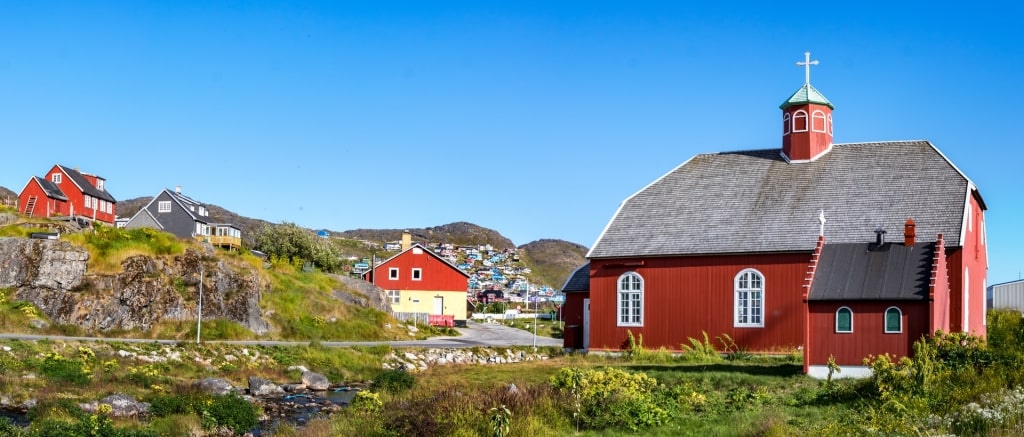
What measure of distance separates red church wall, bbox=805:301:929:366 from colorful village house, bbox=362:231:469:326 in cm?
4098

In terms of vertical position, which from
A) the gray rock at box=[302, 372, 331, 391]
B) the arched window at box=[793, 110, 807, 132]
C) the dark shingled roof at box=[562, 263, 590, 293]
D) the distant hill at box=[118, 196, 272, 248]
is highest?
the distant hill at box=[118, 196, 272, 248]

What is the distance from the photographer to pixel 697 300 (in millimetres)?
37219

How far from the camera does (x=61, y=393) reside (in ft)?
80.9

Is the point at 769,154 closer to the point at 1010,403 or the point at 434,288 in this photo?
the point at 1010,403

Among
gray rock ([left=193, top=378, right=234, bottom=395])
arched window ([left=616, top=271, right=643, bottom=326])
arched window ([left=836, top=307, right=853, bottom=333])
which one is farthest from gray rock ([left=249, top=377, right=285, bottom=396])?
arched window ([left=836, top=307, right=853, bottom=333])

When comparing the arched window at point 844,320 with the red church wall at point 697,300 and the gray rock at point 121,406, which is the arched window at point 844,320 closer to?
the red church wall at point 697,300

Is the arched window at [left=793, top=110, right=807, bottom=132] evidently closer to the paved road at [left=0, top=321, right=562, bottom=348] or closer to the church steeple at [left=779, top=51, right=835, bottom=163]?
the church steeple at [left=779, top=51, right=835, bottom=163]

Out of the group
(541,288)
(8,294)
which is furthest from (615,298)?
(541,288)

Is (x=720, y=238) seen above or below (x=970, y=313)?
above

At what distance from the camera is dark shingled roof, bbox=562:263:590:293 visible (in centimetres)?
4334

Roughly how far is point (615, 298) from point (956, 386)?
20.3 metres

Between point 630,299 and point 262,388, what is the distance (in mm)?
15367

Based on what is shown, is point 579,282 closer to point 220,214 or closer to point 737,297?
point 737,297

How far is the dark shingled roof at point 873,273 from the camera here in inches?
1102
